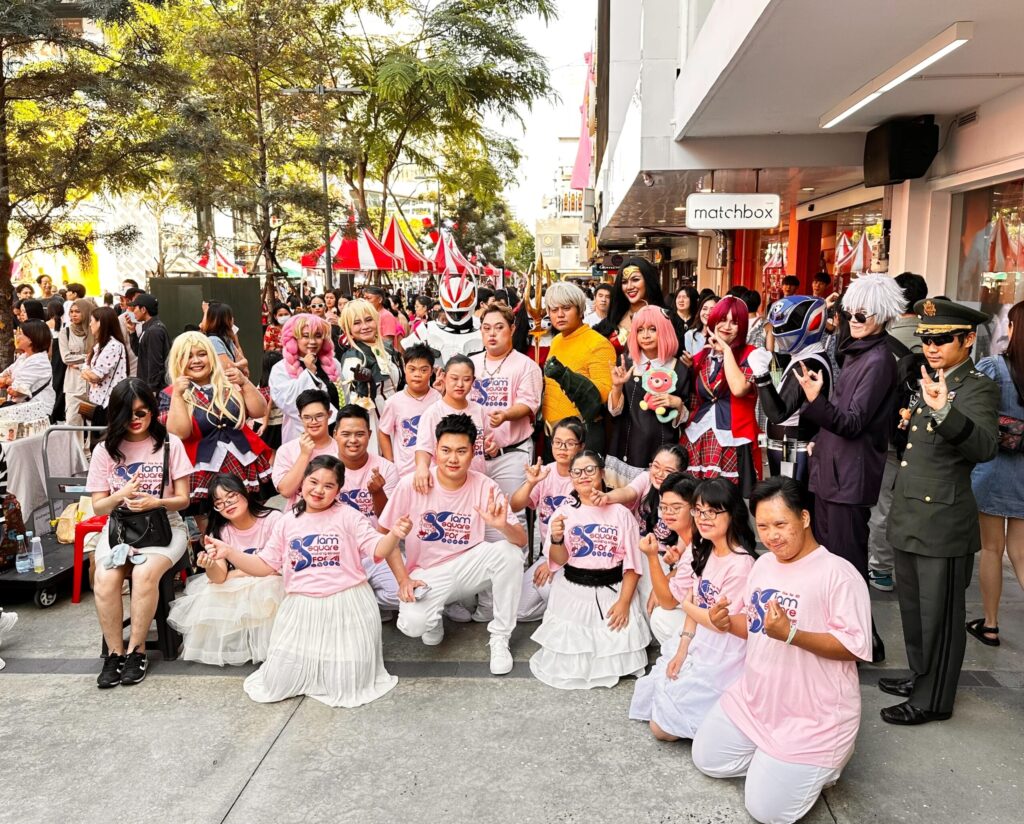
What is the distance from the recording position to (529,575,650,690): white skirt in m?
3.98

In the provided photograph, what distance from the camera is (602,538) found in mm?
4090

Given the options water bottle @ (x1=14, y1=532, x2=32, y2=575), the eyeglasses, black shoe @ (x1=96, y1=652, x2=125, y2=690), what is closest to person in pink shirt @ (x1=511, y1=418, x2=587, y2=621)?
the eyeglasses

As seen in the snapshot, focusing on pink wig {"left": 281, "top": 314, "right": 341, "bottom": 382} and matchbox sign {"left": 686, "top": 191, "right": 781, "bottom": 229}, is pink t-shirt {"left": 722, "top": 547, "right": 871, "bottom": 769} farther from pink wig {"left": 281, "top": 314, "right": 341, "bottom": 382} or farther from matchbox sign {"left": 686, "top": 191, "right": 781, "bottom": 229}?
matchbox sign {"left": 686, "top": 191, "right": 781, "bottom": 229}

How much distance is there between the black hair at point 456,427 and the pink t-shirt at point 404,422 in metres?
0.76

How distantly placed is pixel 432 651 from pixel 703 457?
1.81m

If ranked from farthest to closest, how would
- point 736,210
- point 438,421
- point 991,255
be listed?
point 736,210
point 991,255
point 438,421

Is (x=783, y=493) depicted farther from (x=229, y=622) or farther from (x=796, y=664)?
(x=229, y=622)

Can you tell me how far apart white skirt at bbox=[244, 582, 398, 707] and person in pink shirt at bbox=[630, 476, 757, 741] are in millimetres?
1359

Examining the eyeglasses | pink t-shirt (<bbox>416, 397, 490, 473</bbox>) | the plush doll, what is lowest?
the eyeglasses

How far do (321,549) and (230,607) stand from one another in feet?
2.30

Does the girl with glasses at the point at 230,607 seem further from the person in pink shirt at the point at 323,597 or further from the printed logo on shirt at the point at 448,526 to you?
the printed logo on shirt at the point at 448,526

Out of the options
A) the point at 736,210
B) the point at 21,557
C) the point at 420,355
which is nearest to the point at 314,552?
the point at 420,355

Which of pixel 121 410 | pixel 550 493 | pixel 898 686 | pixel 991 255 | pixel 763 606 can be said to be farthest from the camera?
pixel 991 255

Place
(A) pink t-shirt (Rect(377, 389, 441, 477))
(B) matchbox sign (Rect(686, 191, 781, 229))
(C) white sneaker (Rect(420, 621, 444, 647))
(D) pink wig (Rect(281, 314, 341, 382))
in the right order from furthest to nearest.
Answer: (B) matchbox sign (Rect(686, 191, 781, 229)) < (D) pink wig (Rect(281, 314, 341, 382)) < (A) pink t-shirt (Rect(377, 389, 441, 477)) < (C) white sneaker (Rect(420, 621, 444, 647))
